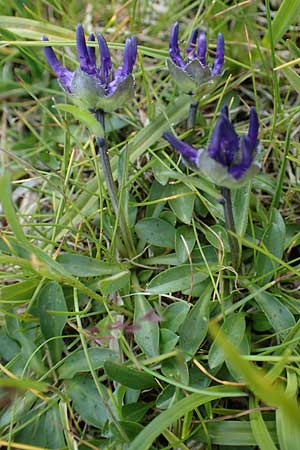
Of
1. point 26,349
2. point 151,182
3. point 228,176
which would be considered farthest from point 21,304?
point 228,176

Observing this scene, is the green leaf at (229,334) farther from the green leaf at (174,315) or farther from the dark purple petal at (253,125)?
the dark purple petal at (253,125)

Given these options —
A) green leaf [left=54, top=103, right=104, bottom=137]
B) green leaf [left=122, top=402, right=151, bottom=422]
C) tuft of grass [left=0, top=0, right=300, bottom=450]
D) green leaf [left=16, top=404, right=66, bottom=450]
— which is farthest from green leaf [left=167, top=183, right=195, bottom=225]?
green leaf [left=16, top=404, right=66, bottom=450]

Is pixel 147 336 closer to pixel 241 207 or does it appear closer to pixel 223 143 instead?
pixel 241 207

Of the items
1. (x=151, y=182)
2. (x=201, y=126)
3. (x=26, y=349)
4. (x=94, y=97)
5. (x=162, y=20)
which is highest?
(x=162, y=20)

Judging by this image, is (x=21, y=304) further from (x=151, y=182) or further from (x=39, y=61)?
(x=39, y=61)

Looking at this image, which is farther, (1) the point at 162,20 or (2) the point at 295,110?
(1) the point at 162,20

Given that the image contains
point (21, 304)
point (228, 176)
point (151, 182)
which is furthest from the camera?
point (151, 182)

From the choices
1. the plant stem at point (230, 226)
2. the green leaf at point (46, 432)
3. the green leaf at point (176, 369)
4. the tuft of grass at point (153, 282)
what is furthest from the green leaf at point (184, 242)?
the green leaf at point (46, 432)
